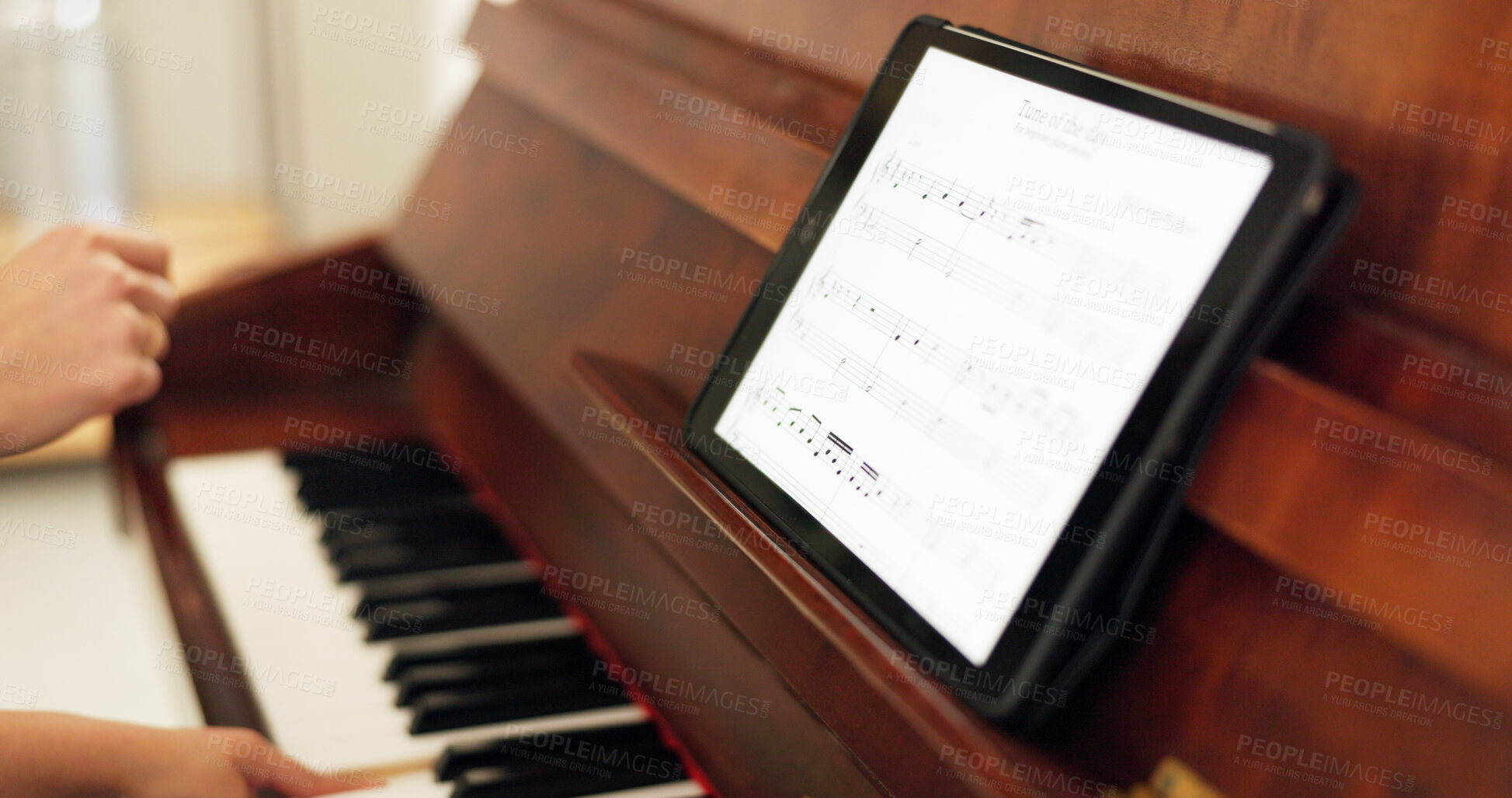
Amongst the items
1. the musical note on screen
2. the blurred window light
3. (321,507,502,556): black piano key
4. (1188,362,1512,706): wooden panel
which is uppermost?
the blurred window light

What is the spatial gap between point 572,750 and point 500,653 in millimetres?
154

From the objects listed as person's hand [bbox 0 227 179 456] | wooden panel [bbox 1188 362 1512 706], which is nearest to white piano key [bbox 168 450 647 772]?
person's hand [bbox 0 227 179 456]

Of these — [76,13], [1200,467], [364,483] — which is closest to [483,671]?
[364,483]

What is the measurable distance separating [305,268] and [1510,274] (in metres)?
1.35

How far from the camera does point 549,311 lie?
3.68 ft

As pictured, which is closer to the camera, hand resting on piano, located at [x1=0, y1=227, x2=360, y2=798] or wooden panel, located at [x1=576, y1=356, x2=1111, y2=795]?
wooden panel, located at [x1=576, y1=356, x2=1111, y2=795]

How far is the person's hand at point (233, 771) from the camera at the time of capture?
84 centimetres

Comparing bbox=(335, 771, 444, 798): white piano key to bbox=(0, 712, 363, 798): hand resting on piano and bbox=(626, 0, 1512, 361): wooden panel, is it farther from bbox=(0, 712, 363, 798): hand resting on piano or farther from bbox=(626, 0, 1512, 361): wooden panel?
bbox=(626, 0, 1512, 361): wooden panel

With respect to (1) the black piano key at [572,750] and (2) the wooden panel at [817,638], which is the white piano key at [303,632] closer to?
(1) the black piano key at [572,750]

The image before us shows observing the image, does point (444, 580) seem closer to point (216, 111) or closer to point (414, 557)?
point (414, 557)

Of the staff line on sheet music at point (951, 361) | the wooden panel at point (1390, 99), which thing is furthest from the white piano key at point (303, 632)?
the wooden panel at point (1390, 99)

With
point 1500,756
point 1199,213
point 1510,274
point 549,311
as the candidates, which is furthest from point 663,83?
point 1500,756

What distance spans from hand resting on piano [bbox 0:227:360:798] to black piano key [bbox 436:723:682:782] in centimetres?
8

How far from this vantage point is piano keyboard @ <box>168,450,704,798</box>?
872 millimetres
